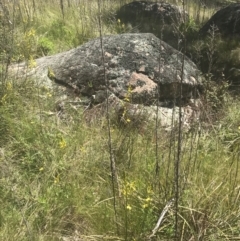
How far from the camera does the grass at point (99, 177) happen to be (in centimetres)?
208

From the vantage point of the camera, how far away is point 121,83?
11.7 feet

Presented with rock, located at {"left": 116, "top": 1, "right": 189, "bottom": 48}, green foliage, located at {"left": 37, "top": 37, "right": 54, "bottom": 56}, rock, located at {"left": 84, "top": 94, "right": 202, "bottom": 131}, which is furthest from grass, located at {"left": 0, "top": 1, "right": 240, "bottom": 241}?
rock, located at {"left": 116, "top": 1, "right": 189, "bottom": 48}

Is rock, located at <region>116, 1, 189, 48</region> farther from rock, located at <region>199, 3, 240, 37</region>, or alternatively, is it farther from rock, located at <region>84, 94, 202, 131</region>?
rock, located at <region>84, 94, 202, 131</region>

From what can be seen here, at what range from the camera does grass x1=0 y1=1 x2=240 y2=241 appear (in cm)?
208

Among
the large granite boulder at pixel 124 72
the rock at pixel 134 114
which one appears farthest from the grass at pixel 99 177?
the large granite boulder at pixel 124 72

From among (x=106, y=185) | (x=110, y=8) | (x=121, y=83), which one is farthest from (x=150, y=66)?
(x=110, y=8)

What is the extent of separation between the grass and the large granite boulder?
0.31 metres

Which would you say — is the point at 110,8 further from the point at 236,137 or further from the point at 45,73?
the point at 236,137

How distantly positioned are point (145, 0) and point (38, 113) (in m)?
5.92

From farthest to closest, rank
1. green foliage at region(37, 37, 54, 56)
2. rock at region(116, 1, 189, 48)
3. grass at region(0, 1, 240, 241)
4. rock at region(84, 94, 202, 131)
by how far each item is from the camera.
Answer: rock at region(116, 1, 189, 48)
green foliage at region(37, 37, 54, 56)
rock at region(84, 94, 202, 131)
grass at region(0, 1, 240, 241)

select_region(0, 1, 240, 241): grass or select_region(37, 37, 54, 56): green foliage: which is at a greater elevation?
select_region(37, 37, 54, 56): green foliage

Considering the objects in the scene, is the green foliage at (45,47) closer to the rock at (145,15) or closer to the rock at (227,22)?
the rock at (227,22)

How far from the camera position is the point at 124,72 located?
3.63m

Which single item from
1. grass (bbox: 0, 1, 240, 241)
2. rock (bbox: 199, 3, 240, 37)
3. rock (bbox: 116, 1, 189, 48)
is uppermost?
rock (bbox: 199, 3, 240, 37)
